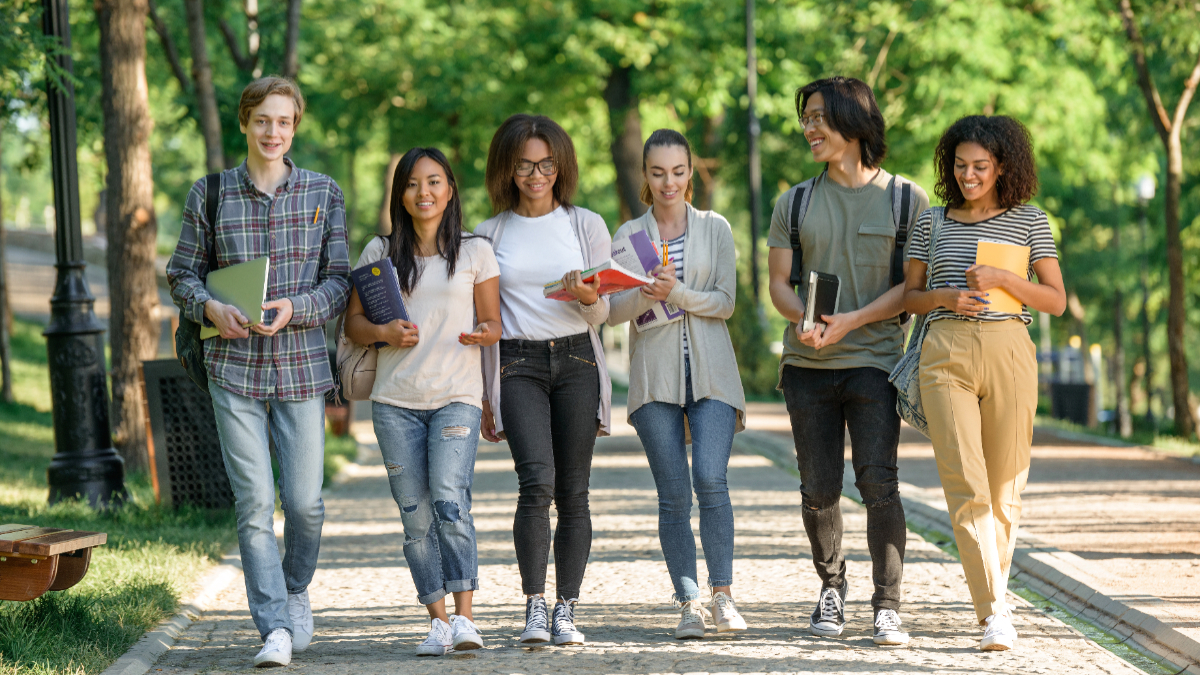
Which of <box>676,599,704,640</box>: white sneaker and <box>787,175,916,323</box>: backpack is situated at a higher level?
<box>787,175,916,323</box>: backpack

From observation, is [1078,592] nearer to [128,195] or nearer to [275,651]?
[275,651]

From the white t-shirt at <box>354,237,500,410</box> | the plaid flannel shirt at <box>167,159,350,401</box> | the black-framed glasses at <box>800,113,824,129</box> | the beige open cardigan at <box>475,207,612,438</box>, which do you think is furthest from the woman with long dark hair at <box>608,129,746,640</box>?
the plaid flannel shirt at <box>167,159,350,401</box>

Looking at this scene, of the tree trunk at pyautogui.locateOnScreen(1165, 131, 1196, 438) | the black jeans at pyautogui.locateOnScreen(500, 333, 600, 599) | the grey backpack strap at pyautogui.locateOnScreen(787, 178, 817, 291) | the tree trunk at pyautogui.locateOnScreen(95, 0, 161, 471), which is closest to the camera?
the black jeans at pyautogui.locateOnScreen(500, 333, 600, 599)

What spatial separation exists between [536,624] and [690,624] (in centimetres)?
63

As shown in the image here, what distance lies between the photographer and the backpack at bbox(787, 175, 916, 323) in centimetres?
507

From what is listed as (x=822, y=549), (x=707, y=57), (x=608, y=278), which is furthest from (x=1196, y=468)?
(x=707, y=57)

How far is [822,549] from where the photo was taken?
509cm

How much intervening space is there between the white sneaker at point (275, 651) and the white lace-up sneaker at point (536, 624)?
91cm

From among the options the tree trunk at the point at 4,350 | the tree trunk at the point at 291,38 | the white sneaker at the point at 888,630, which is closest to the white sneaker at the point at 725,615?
the white sneaker at the point at 888,630

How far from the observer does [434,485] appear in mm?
4867

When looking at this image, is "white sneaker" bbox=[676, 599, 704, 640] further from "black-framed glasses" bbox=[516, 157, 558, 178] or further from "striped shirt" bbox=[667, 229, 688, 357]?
"black-framed glasses" bbox=[516, 157, 558, 178]

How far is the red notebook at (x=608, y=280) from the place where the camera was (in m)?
4.70

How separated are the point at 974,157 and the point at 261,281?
9.12 feet

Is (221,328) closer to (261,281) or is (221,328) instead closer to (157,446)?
(261,281)
